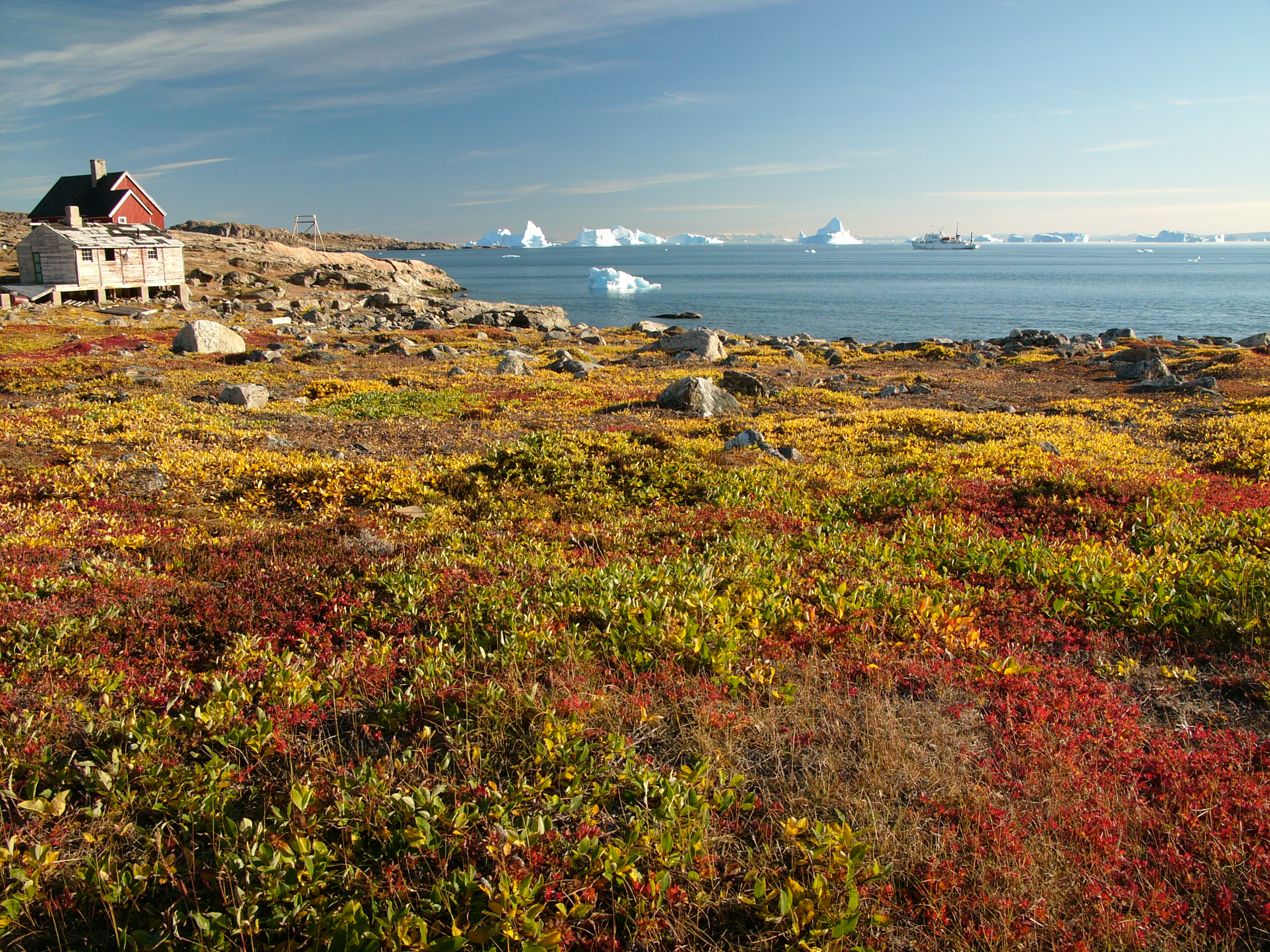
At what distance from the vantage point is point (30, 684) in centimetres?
538

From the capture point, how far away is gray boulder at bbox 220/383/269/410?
20.3 m

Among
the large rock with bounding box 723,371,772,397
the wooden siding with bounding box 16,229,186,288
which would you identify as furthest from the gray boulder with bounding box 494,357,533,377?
the wooden siding with bounding box 16,229,186,288

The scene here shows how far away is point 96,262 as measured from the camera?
51.5 metres

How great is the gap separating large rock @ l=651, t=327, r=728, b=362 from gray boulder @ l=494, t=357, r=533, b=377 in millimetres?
11427

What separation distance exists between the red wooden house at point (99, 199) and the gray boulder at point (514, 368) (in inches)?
2391

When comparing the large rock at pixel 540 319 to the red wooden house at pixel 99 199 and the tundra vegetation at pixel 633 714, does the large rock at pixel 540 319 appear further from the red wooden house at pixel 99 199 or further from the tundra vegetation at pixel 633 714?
the tundra vegetation at pixel 633 714

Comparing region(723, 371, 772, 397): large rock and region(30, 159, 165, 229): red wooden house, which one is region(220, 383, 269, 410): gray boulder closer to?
region(723, 371, 772, 397): large rock

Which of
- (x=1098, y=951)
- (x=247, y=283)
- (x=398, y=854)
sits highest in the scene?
(x=247, y=283)

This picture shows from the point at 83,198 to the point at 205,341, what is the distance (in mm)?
58757

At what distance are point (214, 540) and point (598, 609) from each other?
19.2 feet

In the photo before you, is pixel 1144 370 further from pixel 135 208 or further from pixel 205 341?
pixel 135 208

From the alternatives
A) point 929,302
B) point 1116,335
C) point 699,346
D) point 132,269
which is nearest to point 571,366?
point 699,346

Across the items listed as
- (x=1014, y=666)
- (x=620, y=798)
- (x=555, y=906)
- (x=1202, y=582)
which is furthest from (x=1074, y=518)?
(x=555, y=906)

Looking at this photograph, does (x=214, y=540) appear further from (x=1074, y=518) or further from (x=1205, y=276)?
(x=1205, y=276)
